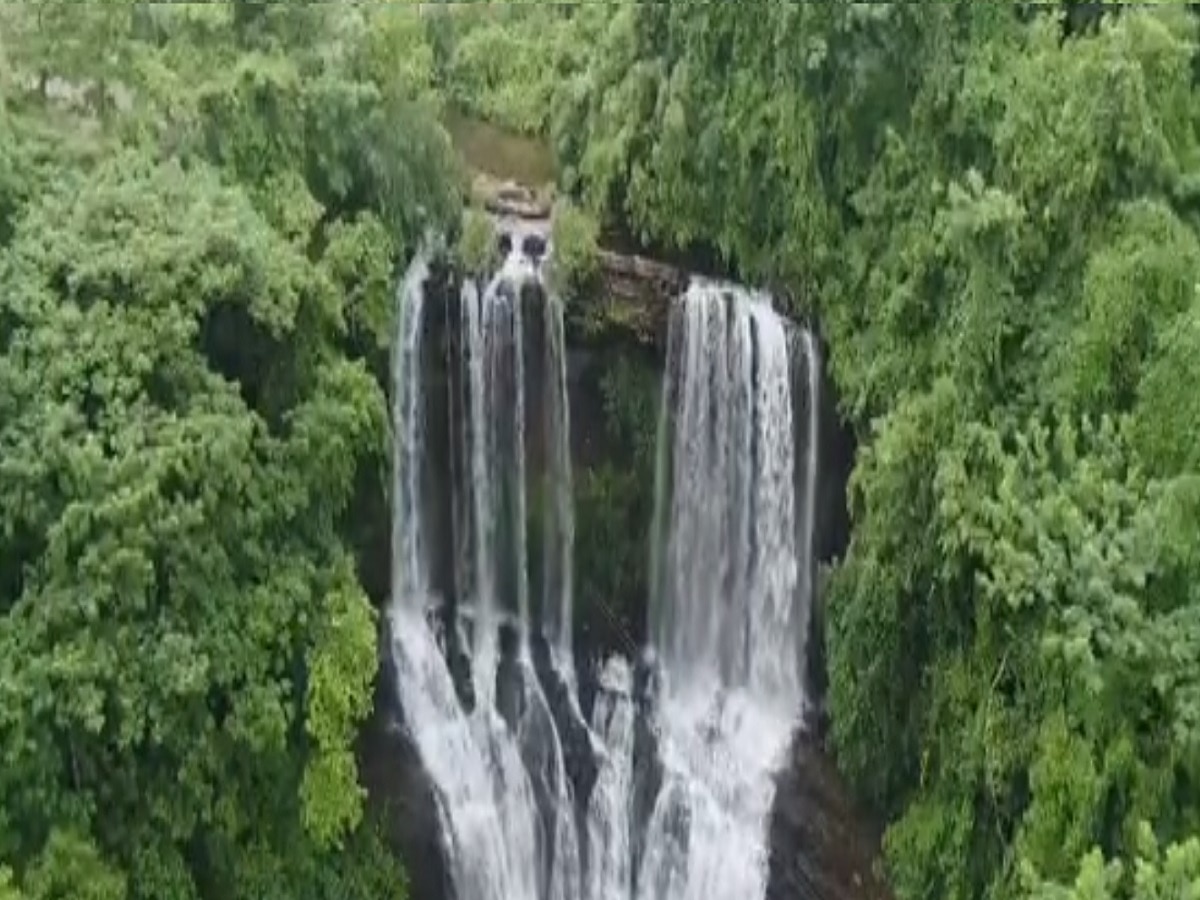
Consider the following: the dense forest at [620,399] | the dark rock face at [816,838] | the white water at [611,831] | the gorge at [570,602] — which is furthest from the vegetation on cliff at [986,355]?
the white water at [611,831]

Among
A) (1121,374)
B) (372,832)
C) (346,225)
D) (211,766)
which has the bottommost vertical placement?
(372,832)

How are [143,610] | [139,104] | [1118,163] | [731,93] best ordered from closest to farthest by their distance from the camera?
[143,610] < [1118,163] < [139,104] < [731,93]

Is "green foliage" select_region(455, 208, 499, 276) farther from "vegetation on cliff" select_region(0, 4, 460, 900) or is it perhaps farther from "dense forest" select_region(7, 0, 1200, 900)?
"vegetation on cliff" select_region(0, 4, 460, 900)

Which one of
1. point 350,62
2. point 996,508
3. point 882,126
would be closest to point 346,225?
point 350,62

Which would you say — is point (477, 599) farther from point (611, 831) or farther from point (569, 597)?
point (611, 831)

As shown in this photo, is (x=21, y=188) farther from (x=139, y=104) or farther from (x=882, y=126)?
(x=882, y=126)

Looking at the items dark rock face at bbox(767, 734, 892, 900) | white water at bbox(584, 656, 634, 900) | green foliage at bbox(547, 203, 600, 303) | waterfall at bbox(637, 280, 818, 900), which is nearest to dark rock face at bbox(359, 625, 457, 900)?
white water at bbox(584, 656, 634, 900)

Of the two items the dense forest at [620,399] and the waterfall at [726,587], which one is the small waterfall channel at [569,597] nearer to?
the waterfall at [726,587]
